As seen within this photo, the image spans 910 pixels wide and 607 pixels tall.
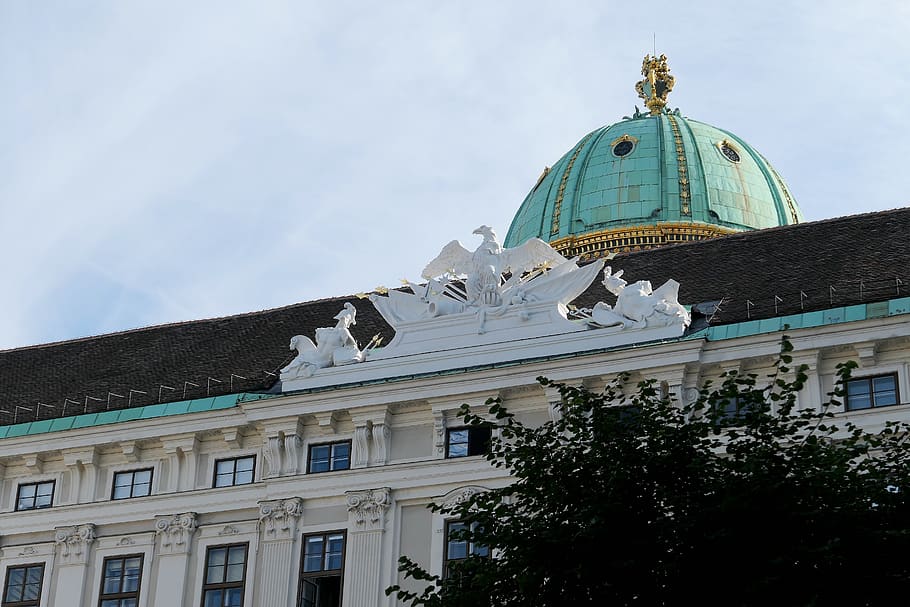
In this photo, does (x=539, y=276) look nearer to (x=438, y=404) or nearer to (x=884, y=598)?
(x=438, y=404)

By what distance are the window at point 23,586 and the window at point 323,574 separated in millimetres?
6655

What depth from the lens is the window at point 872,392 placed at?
4081 cm

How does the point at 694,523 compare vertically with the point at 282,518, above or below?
below

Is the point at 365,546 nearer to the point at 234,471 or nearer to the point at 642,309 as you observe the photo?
the point at 234,471

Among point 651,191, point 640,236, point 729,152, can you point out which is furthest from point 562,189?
point 729,152

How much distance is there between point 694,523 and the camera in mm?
30719

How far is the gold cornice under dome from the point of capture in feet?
210

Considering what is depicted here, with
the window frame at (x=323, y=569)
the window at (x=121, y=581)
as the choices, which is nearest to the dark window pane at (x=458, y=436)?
the window frame at (x=323, y=569)

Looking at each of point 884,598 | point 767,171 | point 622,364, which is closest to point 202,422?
point 622,364

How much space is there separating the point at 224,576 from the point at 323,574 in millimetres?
2476

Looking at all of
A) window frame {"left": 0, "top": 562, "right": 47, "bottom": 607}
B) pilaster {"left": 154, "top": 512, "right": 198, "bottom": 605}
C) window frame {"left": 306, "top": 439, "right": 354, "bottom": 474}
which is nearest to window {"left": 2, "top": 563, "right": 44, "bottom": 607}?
window frame {"left": 0, "top": 562, "right": 47, "bottom": 607}

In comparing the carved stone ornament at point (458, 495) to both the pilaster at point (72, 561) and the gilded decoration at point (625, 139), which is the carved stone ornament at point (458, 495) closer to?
the pilaster at point (72, 561)

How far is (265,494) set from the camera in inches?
1775

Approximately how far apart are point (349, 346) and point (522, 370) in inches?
192
